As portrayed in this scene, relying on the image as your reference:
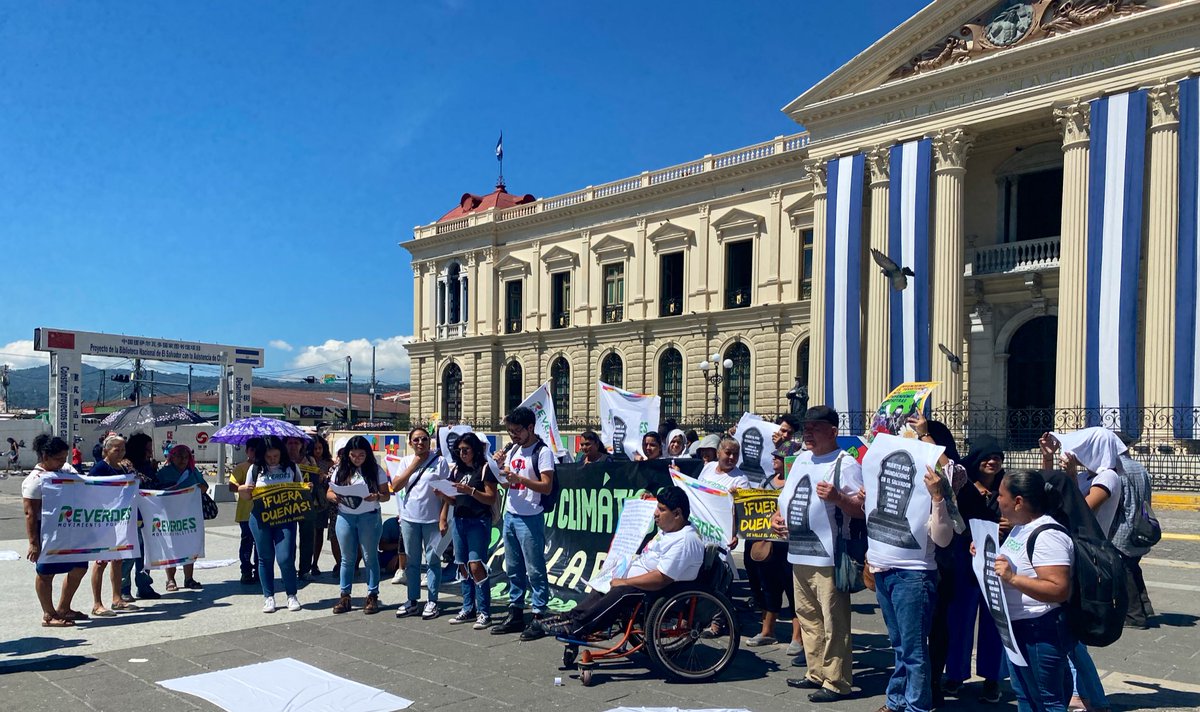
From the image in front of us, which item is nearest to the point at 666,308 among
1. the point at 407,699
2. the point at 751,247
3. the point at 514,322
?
the point at 751,247

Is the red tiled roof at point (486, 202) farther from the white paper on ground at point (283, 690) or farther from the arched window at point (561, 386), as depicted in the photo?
the white paper on ground at point (283, 690)

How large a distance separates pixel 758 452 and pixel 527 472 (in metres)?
2.53

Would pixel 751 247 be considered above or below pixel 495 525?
above

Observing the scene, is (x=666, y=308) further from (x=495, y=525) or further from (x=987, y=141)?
(x=495, y=525)

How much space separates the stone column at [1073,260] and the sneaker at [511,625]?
2042cm

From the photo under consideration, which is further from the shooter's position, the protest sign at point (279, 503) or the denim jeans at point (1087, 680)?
the protest sign at point (279, 503)

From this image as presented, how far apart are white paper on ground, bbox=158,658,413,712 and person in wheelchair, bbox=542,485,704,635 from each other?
1.34 meters

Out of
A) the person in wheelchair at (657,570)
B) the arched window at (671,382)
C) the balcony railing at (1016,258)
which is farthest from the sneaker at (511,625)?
the arched window at (671,382)

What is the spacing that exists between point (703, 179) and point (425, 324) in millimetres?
18807

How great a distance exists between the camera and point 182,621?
8.71 metres

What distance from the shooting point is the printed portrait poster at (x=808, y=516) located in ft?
19.9

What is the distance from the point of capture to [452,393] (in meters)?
48.4

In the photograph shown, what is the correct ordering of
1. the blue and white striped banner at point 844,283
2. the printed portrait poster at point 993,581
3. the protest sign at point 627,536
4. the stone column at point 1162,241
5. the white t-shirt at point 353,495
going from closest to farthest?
the printed portrait poster at point 993,581 < the protest sign at point 627,536 < the white t-shirt at point 353,495 < the stone column at point 1162,241 < the blue and white striped banner at point 844,283

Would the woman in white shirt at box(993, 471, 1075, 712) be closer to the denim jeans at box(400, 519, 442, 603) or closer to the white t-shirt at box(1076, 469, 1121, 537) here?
the white t-shirt at box(1076, 469, 1121, 537)
